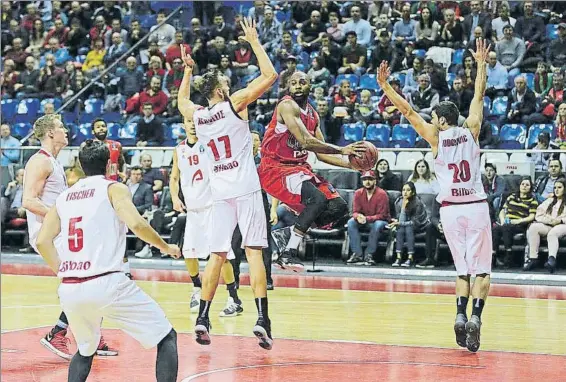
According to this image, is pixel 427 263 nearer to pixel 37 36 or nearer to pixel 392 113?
pixel 392 113

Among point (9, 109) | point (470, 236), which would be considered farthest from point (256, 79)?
point (9, 109)

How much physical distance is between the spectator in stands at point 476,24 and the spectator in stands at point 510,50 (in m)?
0.53

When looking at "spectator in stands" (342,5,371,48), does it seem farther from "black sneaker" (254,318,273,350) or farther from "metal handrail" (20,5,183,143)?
"black sneaker" (254,318,273,350)

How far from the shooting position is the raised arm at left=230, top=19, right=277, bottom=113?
26.2 ft

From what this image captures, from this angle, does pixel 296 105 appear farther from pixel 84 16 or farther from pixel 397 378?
pixel 84 16

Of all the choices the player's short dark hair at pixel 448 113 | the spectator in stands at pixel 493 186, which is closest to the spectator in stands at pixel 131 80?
the spectator in stands at pixel 493 186

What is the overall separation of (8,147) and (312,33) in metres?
5.86

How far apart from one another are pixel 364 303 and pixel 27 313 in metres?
3.72

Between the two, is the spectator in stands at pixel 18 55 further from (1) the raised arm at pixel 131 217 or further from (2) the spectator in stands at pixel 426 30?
(1) the raised arm at pixel 131 217

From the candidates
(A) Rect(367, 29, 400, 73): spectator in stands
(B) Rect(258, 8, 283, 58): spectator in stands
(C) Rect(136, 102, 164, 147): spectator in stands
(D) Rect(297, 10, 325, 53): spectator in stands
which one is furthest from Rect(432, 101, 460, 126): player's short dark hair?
(B) Rect(258, 8, 283, 58): spectator in stands

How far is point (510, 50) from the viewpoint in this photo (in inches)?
662

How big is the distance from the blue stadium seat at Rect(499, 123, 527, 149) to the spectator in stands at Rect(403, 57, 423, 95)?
1.73m

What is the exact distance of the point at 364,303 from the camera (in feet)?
38.3

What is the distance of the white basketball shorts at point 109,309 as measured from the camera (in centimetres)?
564
